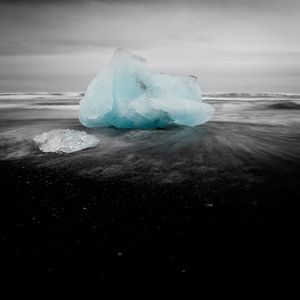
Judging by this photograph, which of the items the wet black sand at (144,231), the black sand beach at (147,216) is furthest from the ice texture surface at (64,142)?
the wet black sand at (144,231)

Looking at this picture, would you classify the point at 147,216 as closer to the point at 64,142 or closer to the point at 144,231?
the point at 144,231

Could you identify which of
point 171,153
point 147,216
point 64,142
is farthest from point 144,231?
point 64,142

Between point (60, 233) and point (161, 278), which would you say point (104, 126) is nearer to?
point (60, 233)

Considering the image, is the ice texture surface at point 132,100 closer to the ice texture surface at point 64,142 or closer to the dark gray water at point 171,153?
the dark gray water at point 171,153

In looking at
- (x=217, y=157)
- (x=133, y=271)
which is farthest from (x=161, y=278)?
(x=217, y=157)

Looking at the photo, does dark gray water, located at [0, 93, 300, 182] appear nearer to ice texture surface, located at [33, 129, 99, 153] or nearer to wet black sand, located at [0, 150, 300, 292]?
ice texture surface, located at [33, 129, 99, 153]

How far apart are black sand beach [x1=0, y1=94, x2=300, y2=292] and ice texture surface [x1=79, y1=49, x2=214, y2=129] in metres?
2.68


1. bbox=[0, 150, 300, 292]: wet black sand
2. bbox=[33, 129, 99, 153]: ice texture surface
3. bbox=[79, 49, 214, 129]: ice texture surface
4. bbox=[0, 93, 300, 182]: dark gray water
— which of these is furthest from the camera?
bbox=[79, 49, 214, 129]: ice texture surface

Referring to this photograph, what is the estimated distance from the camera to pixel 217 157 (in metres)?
5.64

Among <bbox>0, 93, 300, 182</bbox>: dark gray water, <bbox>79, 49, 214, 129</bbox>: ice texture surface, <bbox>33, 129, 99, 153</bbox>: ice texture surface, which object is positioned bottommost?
<bbox>0, 93, 300, 182</bbox>: dark gray water

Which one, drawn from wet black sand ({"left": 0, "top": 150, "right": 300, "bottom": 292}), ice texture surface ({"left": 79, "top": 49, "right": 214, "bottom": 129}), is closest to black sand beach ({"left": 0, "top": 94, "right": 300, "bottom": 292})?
wet black sand ({"left": 0, "top": 150, "right": 300, "bottom": 292})

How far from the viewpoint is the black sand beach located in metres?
2.38

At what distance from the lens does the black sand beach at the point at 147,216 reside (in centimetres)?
238

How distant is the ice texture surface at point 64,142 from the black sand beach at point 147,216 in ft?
1.00
